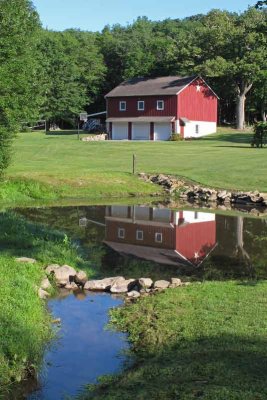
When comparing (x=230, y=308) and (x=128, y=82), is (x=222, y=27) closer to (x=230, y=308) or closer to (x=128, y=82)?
(x=128, y=82)

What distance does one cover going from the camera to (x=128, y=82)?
3009 inches

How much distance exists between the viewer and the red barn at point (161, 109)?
6812 centimetres

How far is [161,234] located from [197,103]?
5292 centimetres

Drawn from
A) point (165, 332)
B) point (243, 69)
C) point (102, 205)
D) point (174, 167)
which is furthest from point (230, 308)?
point (243, 69)

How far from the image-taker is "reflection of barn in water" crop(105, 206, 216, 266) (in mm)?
17344

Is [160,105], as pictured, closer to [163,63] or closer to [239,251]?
[163,63]

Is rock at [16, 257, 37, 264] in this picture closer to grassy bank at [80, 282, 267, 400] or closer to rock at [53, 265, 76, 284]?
rock at [53, 265, 76, 284]

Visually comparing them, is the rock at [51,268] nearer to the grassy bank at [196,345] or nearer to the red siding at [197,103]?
the grassy bank at [196,345]

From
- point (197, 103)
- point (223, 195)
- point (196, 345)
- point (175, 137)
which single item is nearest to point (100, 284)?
point (196, 345)

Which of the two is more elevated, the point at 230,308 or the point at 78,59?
the point at 78,59

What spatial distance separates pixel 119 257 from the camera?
55.4ft

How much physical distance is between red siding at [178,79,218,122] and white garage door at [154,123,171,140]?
83.7 inches

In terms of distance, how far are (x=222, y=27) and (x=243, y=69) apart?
30.7 ft

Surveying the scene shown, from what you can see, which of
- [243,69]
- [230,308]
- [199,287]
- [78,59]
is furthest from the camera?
[78,59]
